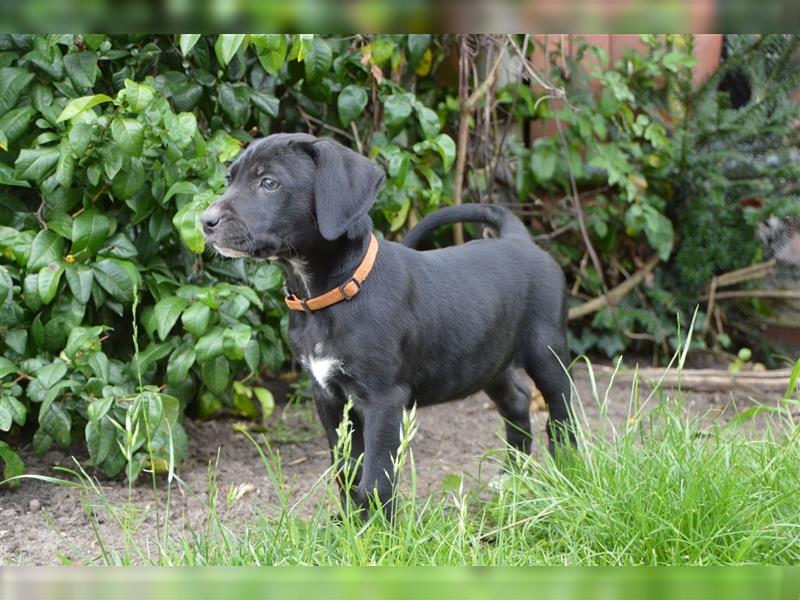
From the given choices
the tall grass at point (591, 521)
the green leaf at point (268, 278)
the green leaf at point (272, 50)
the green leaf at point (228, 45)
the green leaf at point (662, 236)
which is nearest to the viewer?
the tall grass at point (591, 521)

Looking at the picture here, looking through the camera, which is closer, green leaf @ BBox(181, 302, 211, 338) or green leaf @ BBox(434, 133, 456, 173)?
green leaf @ BBox(181, 302, 211, 338)

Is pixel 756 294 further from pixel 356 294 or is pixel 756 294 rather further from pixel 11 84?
pixel 11 84

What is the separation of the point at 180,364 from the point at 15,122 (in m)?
1.05

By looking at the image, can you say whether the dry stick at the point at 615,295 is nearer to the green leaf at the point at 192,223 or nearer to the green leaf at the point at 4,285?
the green leaf at the point at 192,223

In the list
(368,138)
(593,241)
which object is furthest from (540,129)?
(368,138)

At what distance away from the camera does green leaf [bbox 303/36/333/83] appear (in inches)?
144

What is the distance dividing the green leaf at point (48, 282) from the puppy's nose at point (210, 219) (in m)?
0.82

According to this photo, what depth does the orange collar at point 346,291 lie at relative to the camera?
2869 millimetres

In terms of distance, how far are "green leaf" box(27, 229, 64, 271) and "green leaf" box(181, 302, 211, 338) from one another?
52cm

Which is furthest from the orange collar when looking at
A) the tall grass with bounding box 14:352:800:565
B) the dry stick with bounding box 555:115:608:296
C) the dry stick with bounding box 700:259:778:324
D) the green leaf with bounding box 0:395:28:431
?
the dry stick with bounding box 700:259:778:324

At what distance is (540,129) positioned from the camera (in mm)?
5371

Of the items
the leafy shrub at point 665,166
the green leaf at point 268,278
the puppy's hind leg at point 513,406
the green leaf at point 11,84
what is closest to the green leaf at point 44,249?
the green leaf at point 11,84

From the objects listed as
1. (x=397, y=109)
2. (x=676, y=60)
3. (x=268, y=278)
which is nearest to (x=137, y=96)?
(x=268, y=278)

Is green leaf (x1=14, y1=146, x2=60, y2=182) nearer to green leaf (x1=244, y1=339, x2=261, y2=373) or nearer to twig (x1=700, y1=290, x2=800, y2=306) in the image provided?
green leaf (x1=244, y1=339, x2=261, y2=373)
